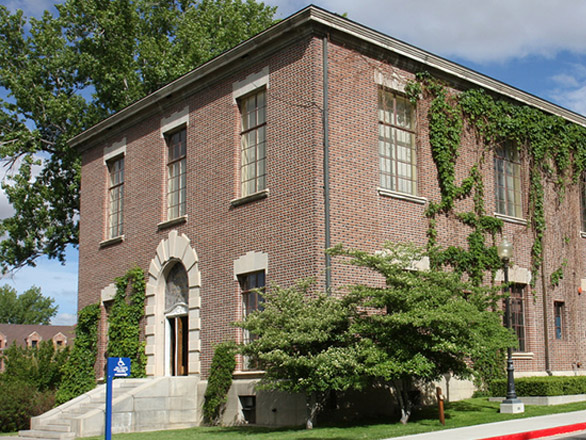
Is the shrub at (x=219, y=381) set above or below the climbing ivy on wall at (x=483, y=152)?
below

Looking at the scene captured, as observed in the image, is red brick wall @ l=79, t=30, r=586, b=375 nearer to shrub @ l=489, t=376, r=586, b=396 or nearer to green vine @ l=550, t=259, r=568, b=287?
green vine @ l=550, t=259, r=568, b=287

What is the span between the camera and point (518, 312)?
24.1m

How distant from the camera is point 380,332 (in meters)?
→ 16.5

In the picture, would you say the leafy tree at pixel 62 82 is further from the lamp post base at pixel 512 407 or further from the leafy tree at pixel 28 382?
the lamp post base at pixel 512 407

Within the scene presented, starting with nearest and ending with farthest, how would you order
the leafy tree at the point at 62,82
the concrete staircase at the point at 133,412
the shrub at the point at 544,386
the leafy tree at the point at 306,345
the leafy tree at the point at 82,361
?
1. the leafy tree at the point at 306,345
2. the shrub at the point at 544,386
3. the concrete staircase at the point at 133,412
4. the leafy tree at the point at 82,361
5. the leafy tree at the point at 62,82

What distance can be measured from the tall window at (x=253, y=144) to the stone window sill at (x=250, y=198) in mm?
419

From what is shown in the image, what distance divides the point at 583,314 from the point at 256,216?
12.7 m

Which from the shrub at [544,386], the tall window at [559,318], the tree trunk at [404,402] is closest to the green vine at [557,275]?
the tall window at [559,318]

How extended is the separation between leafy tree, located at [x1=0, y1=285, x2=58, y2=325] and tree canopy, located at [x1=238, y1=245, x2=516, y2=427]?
102 meters

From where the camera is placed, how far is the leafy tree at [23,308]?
111688 mm

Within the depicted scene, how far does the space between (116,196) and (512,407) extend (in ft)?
54.3

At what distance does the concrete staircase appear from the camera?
20.2 metres

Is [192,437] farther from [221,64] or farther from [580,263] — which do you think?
[580,263]

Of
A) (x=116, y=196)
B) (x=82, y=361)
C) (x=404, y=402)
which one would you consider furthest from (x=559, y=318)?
(x=82, y=361)
